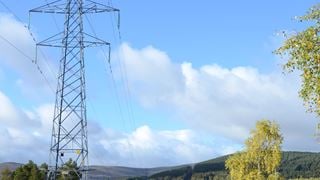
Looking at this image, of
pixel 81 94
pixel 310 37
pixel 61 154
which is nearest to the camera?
pixel 310 37

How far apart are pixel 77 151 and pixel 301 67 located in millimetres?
35609

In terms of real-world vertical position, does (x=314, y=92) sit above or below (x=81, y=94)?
below

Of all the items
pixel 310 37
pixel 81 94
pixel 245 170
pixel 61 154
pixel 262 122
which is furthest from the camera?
pixel 245 170

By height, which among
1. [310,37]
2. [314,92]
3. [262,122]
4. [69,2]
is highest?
[69,2]

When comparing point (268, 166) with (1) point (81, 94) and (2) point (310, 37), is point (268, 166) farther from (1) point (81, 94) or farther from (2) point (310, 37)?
(2) point (310, 37)

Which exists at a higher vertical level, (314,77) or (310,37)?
(310,37)

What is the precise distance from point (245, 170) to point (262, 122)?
8.29 metres

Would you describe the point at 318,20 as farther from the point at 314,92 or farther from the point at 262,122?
the point at 262,122

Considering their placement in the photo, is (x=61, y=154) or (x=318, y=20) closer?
A: (x=318, y=20)

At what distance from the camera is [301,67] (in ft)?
63.8

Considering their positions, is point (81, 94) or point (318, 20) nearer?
point (318, 20)

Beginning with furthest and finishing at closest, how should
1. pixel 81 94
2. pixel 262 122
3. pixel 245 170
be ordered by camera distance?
1. pixel 245 170
2. pixel 262 122
3. pixel 81 94

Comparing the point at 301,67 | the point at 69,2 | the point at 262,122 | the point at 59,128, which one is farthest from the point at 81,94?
the point at 301,67

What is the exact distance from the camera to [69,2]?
189ft
